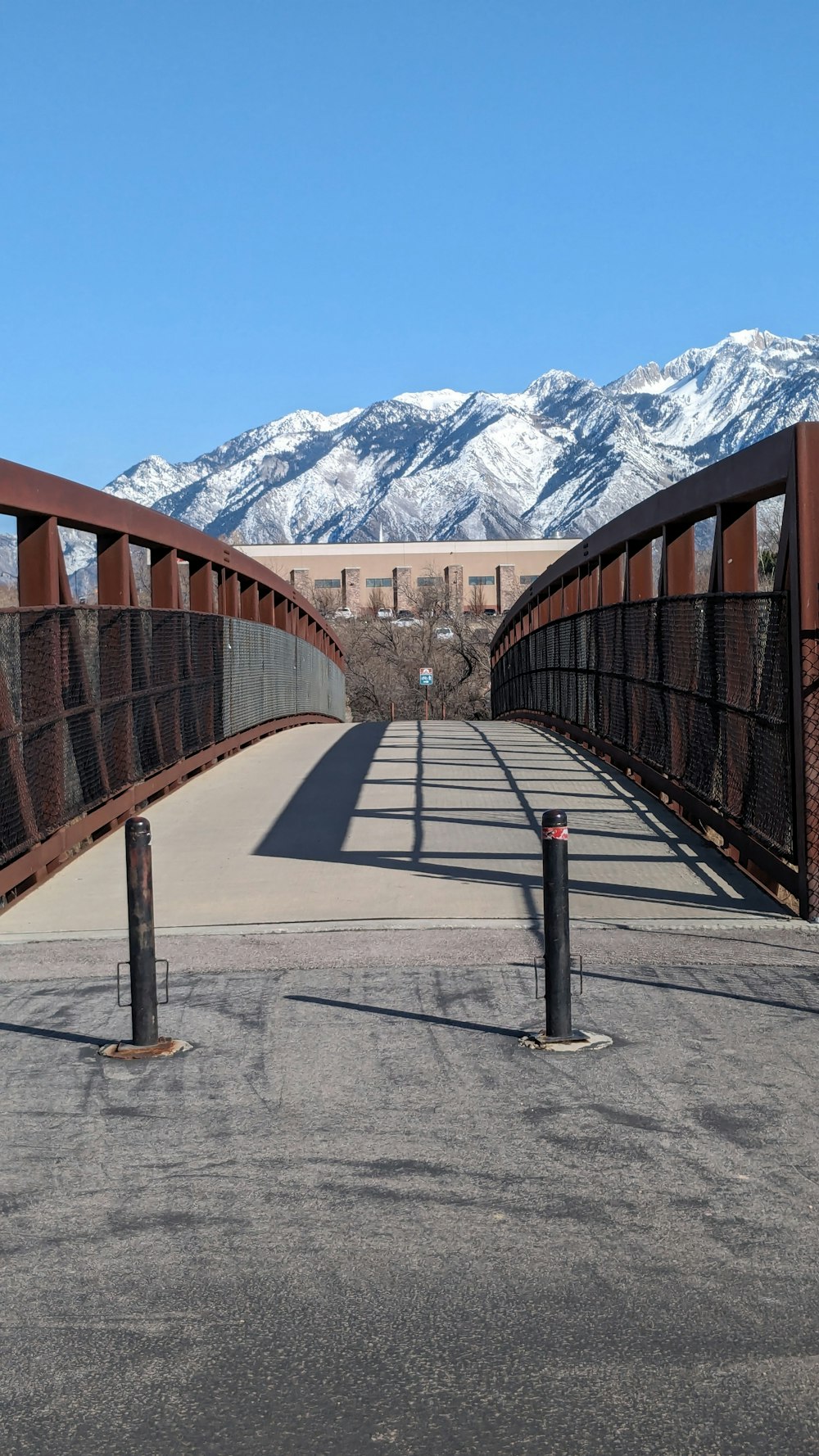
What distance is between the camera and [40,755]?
959 cm

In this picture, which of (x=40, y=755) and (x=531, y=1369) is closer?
(x=531, y=1369)

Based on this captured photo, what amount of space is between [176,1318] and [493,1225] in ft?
3.11

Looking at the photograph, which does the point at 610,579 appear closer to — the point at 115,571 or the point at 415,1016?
the point at 115,571

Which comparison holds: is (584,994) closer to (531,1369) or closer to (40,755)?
(531,1369)

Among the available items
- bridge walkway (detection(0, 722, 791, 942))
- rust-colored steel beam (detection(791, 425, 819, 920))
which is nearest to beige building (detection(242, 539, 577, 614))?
bridge walkway (detection(0, 722, 791, 942))

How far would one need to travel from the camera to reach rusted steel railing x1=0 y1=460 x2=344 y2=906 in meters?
9.16

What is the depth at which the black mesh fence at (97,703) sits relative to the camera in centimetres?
902

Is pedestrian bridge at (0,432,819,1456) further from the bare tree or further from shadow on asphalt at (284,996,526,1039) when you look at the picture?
the bare tree

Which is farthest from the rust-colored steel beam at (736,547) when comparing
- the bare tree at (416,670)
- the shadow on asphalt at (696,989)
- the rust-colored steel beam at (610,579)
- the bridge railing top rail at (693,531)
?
the bare tree at (416,670)

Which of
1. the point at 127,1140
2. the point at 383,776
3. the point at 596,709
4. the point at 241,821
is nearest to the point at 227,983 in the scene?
the point at 127,1140

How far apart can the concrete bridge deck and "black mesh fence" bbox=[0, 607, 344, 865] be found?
988 mm

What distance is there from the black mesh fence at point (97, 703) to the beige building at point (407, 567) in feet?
292

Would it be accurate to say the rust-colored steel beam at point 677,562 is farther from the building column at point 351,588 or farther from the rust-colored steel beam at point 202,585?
the building column at point 351,588

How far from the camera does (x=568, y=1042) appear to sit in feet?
19.3
